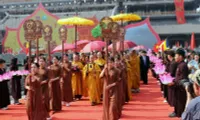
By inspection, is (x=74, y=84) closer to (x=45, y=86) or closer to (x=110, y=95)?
(x=45, y=86)

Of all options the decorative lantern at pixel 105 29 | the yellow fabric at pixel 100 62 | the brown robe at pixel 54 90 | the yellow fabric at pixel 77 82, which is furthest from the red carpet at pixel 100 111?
the decorative lantern at pixel 105 29

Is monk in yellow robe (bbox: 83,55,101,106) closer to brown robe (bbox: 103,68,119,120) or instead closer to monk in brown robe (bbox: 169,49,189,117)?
brown robe (bbox: 103,68,119,120)

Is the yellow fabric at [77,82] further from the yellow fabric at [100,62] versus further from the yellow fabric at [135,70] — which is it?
the yellow fabric at [135,70]

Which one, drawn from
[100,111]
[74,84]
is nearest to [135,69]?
[74,84]

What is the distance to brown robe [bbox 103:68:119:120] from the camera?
264 inches

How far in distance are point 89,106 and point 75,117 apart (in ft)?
5.20

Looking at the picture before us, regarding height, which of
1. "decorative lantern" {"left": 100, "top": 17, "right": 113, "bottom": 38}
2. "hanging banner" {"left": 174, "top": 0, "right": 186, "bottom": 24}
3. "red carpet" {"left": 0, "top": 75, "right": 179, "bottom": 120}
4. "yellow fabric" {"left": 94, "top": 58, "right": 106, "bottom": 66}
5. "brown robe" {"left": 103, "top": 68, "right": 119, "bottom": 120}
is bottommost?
"red carpet" {"left": 0, "top": 75, "right": 179, "bottom": 120}

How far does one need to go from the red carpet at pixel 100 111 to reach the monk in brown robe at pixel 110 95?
0.86 m

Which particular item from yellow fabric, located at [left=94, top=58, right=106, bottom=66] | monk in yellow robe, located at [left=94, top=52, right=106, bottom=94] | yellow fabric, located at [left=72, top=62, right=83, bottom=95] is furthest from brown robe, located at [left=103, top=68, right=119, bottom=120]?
yellow fabric, located at [left=72, top=62, right=83, bottom=95]

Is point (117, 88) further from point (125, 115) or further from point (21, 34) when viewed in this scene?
point (21, 34)

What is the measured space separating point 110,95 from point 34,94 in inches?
56.1

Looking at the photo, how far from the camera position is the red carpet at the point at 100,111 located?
7.76 meters

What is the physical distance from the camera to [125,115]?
8.02 metres

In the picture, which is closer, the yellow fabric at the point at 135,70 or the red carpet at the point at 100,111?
the red carpet at the point at 100,111
